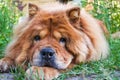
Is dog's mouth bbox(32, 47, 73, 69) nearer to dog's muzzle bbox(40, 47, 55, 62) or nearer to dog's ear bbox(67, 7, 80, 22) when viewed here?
dog's muzzle bbox(40, 47, 55, 62)

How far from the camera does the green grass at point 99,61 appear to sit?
490 cm

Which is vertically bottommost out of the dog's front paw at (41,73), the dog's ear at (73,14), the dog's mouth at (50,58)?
the dog's front paw at (41,73)

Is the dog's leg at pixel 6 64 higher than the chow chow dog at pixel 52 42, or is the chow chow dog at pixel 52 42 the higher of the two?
the chow chow dog at pixel 52 42

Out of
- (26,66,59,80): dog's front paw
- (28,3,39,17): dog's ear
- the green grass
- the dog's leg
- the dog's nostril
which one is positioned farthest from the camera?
(28,3,39,17): dog's ear

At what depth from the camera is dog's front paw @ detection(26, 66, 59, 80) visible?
183 inches

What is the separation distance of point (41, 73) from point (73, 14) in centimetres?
83

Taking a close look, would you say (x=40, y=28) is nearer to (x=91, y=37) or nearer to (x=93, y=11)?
(x=91, y=37)

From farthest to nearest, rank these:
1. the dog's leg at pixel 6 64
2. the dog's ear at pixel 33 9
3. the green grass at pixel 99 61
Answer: the dog's ear at pixel 33 9, the dog's leg at pixel 6 64, the green grass at pixel 99 61

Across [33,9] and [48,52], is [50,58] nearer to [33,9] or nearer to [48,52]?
[48,52]

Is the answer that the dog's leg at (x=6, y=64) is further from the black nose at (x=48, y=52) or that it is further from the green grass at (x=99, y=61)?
the black nose at (x=48, y=52)

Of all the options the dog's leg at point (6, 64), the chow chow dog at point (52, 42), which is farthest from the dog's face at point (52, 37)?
the dog's leg at point (6, 64)

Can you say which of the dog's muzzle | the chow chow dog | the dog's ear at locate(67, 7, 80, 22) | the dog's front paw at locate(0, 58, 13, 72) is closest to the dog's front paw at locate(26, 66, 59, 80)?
the chow chow dog

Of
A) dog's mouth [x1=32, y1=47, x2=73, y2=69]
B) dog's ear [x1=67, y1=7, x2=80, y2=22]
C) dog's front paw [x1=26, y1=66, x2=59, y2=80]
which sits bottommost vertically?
dog's front paw [x1=26, y1=66, x2=59, y2=80]

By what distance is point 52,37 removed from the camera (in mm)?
4973
